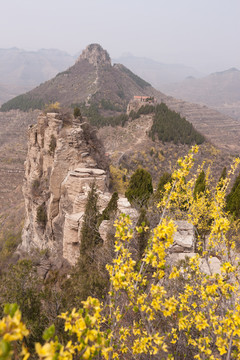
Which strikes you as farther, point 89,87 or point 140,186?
point 89,87

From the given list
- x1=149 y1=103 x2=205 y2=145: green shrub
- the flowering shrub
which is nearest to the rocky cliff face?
the flowering shrub

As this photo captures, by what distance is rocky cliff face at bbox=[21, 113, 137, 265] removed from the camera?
17.2m

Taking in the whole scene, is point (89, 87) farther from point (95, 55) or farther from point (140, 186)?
point (140, 186)

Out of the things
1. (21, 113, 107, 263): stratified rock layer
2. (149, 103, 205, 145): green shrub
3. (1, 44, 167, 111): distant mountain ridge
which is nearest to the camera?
(21, 113, 107, 263): stratified rock layer

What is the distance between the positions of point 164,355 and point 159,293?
98.6 inches

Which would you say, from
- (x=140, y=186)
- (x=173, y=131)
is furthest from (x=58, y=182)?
(x=173, y=131)

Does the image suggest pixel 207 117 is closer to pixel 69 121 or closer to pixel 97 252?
pixel 69 121

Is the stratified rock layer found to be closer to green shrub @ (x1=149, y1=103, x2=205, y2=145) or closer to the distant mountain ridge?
green shrub @ (x1=149, y1=103, x2=205, y2=145)

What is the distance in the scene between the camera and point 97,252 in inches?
→ 501

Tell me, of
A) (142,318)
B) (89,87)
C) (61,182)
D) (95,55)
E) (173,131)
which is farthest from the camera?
(95,55)

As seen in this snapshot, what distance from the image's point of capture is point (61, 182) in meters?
23.0

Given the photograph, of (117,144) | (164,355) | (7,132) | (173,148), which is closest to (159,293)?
(164,355)

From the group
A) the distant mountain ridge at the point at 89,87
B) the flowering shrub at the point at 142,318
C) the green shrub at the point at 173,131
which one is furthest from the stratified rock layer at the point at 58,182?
the distant mountain ridge at the point at 89,87

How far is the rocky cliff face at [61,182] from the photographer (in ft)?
56.5
